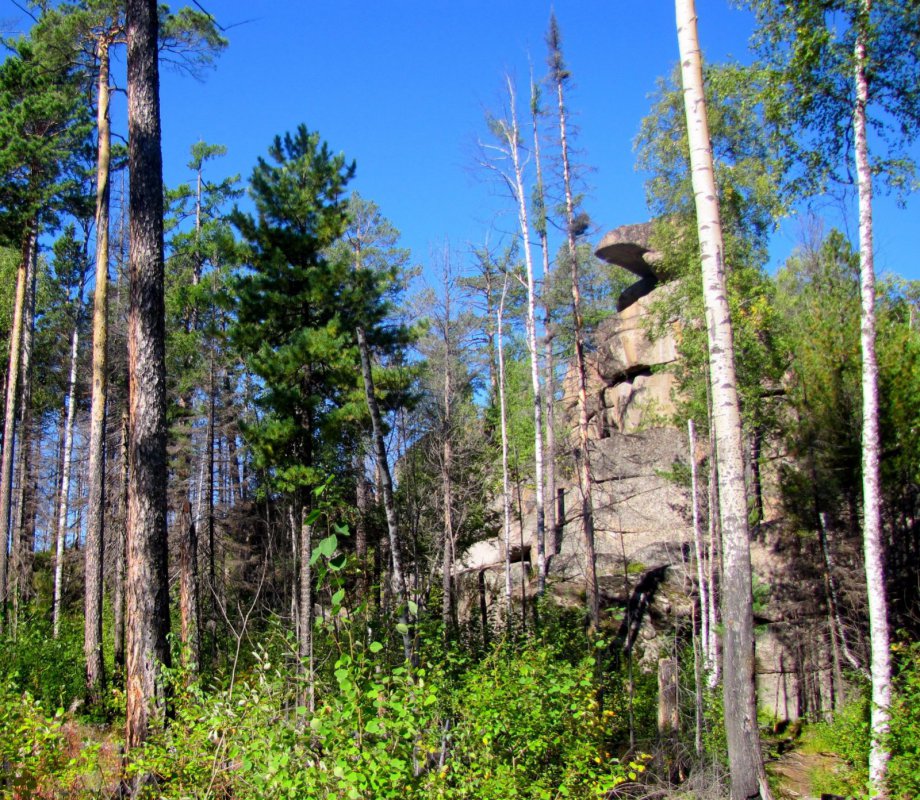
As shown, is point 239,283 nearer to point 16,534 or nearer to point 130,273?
point 130,273

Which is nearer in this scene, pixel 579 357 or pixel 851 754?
pixel 851 754

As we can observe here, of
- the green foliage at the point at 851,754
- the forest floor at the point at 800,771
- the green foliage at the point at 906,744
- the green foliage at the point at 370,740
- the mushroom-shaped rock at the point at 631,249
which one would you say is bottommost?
the forest floor at the point at 800,771

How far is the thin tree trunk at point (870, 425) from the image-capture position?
8.71 meters

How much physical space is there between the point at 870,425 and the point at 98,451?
11346mm

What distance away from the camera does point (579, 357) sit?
62.3ft

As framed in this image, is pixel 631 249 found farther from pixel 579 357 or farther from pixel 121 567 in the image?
pixel 121 567

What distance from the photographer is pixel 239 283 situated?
15289 mm

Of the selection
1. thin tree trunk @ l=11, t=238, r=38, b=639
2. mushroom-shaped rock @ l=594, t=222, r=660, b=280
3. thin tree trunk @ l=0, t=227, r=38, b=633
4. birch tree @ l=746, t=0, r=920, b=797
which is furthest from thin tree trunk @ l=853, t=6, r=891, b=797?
mushroom-shaped rock @ l=594, t=222, r=660, b=280

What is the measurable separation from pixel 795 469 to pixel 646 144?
26.7ft

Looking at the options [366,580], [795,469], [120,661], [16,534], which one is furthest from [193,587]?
[795,469]

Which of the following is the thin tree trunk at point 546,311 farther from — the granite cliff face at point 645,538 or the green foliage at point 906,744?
the green foliage at point 906,744

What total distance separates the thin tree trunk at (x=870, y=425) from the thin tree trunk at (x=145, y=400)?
25.6 feet

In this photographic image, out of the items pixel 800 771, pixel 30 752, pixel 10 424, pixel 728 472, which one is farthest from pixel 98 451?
pixel 800 771

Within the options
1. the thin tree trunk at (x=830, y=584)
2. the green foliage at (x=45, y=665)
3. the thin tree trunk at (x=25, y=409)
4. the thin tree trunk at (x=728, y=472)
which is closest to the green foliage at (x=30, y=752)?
the thin tree trunk at (x=728, y=472)
